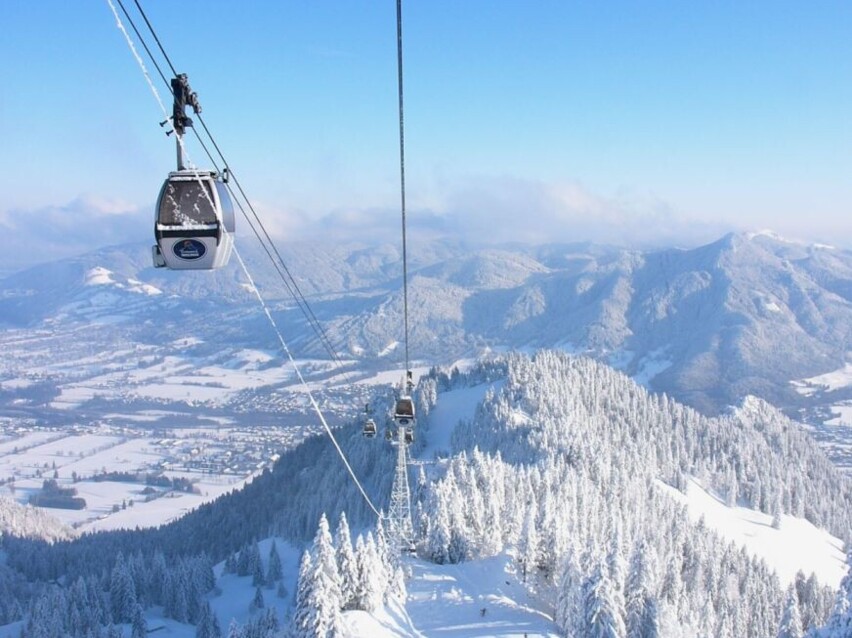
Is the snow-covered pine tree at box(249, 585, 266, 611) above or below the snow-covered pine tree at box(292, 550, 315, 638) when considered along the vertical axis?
below

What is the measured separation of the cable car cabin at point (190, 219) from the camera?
10.6m

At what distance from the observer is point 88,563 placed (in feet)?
325

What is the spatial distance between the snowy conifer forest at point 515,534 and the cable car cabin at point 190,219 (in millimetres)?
23493

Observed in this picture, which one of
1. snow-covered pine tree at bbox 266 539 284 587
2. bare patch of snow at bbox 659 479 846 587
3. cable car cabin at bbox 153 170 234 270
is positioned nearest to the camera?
cable car cabin at bbox 153 170 234 270

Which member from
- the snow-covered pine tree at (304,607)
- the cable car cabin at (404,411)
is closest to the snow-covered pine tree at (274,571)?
the snow-covered pine tree at (304,607)

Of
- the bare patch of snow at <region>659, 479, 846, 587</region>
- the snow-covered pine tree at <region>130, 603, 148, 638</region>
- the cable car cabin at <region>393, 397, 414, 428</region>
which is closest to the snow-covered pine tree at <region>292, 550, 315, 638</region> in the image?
the cable car cabin at <region>393, 397, 414, 428</region>

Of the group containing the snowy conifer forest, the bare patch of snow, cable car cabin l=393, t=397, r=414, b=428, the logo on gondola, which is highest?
the logo on gondola

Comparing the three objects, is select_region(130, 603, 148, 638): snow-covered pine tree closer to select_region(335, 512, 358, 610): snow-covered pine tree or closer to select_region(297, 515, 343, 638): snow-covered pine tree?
select_region(335, 512, 358, 610): snow-covered pine tree

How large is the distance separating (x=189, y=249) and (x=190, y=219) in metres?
0.46

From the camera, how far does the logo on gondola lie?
10.7 metres

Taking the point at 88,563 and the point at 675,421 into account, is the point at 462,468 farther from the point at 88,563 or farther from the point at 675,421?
the point at 675,421

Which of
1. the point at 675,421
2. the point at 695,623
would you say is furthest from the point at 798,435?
the point at 695,623

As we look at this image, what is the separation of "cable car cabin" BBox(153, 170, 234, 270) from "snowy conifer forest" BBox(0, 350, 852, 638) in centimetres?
2349

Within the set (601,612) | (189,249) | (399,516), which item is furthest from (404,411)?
(189,249)
